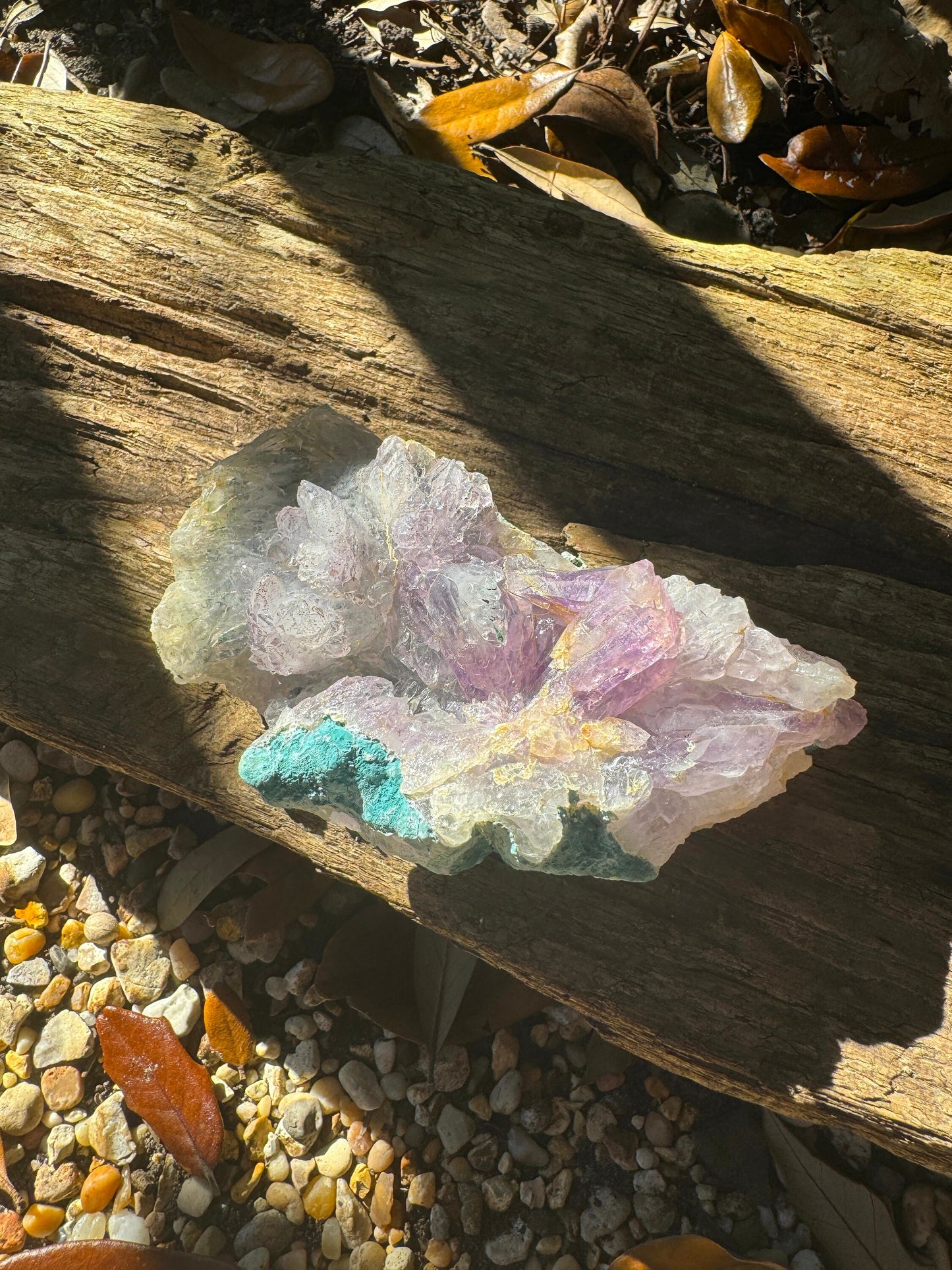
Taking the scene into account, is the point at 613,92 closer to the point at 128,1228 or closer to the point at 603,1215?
the point at 603,1215

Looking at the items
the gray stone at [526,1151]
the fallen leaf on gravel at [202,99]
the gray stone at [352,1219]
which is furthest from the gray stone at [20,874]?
the fallen leaf on gravel at [202,99]

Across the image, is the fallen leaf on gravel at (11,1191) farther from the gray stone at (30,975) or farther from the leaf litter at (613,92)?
the leaf litter at (613,92)

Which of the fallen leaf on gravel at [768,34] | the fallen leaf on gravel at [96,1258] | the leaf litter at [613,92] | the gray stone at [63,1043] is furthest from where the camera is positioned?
the fallen leaf on gravel at [768,34]

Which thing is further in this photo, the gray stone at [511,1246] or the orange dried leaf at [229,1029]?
the orange dried leaf at [229,1029]

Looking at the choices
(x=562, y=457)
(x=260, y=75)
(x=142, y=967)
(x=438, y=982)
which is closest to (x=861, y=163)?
(x=562, y=457)

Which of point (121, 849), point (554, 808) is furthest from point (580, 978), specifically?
point (121, 849)

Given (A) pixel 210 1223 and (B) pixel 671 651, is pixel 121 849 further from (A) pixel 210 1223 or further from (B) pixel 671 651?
(B) pixel 671 651
